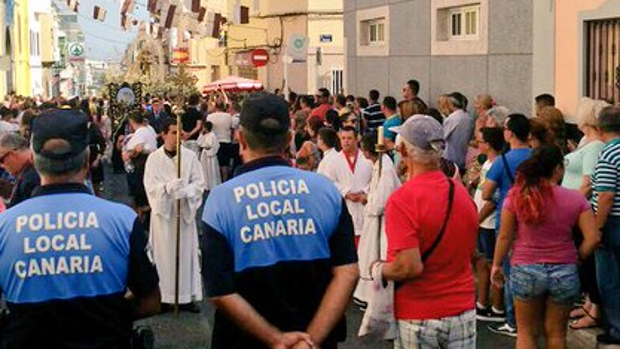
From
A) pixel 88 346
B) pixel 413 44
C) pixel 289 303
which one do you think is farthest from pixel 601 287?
pixel 413 44

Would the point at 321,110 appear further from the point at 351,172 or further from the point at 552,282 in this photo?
the point at 552,282

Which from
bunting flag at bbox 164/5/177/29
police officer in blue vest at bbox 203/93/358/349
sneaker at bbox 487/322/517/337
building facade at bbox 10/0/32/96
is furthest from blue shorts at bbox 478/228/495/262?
building facade at bbox 10/0/32/96

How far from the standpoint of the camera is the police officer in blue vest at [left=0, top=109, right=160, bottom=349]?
3854 millimetres

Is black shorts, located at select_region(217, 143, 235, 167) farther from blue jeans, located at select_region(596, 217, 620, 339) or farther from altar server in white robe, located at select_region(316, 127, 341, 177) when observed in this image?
blue jeans, located at select_region(596, 217, 620, 339)

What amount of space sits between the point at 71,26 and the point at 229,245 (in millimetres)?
136146

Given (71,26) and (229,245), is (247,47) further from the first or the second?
(71,26)

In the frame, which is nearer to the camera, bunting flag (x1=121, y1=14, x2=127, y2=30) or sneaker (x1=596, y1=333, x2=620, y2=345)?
sneaker (x1=596, y1=333, x2=620, y2=345)

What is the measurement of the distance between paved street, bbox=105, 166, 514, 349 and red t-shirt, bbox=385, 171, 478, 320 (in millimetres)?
3127

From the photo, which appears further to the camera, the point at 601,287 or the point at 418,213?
the point at 601,287

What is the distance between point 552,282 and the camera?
637cm

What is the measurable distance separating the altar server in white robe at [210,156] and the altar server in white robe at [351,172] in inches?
268

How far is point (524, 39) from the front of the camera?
12.9 m

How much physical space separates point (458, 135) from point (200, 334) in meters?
4.73

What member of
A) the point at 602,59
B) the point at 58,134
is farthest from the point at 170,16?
the point at 58,134
